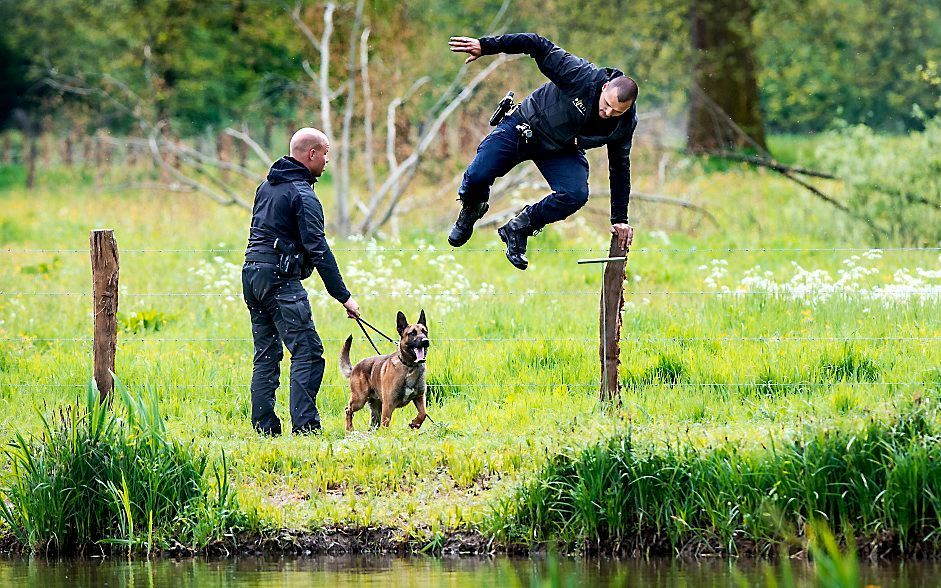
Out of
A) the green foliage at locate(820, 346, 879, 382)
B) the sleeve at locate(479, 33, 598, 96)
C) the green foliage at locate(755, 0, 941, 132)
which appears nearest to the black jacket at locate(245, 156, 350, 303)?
the sleeve at locate(479, 33, 598, 96)

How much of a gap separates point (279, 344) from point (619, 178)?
2.95m

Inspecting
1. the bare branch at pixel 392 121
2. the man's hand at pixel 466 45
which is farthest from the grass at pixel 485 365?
the bare branch at pixel 392 121

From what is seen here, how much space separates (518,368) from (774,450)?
12.7 ft

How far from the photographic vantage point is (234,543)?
8125 millimetres

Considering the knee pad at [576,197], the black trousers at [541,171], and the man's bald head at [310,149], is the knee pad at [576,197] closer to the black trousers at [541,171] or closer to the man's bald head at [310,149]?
the black trousers at [541,171]

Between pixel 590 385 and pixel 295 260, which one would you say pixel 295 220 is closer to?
pixel 295 260

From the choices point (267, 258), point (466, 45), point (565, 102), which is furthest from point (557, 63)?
point (267, 258)

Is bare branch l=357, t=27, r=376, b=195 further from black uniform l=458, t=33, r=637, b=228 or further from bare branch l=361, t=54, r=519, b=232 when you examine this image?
black uniform l=458, t=33, r=637, b=228

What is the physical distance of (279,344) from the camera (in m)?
9.75

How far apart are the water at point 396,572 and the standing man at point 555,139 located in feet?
9.26

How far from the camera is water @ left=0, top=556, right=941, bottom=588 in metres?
7.18

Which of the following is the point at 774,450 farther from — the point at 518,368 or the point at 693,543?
the point at 518,368

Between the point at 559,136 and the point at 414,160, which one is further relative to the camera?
the point at 414,160

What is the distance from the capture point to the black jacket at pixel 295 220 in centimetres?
920
